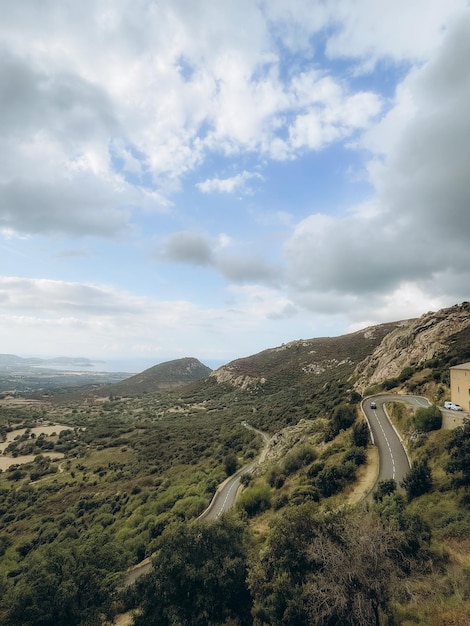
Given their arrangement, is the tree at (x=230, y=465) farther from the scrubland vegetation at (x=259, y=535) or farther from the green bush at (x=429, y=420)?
the green bush at (x=429, y=420)

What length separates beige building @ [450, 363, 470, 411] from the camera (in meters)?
27.3

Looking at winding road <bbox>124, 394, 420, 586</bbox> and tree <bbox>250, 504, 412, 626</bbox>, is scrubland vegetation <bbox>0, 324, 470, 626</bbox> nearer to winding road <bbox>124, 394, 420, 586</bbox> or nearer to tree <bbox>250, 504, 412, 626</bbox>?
tree <bbox>250, 504, 412, 626</bbox>

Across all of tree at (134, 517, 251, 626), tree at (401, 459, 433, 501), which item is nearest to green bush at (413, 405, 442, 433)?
tree at (401, 459, 433, 501)

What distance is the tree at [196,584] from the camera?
14.2 meters

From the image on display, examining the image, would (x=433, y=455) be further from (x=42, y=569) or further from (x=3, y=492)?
(x=3, y=492)

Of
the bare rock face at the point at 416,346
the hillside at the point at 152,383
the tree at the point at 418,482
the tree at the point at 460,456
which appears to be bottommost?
the hillside at the point at 152,383

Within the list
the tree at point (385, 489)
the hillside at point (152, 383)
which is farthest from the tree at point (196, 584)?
the hillside at point (152, 383)

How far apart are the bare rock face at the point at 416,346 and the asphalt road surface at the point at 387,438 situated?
33.2ft

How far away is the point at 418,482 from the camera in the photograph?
63.9 ft

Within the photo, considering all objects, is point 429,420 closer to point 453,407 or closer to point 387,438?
point 453,407

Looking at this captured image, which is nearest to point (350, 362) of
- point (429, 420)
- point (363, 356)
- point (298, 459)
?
point (363, 356)

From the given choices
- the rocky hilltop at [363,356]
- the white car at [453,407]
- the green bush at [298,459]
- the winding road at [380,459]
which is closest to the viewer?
the winding road at [380,459]

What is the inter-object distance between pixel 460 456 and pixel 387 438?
9653 millimetres

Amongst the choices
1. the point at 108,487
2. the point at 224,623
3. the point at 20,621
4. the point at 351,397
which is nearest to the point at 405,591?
the point at 224,623
